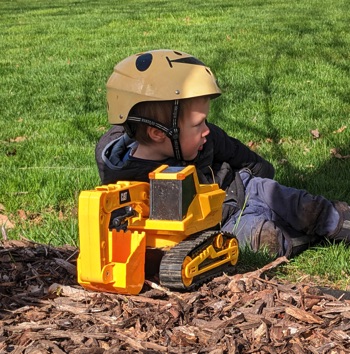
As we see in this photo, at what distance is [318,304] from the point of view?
3.12m

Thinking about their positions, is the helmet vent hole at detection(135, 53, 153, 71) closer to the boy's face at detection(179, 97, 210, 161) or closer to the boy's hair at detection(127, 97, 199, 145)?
the boy's hair at detection(127, 97, 199, 145)

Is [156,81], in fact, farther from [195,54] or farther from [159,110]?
[195,54]

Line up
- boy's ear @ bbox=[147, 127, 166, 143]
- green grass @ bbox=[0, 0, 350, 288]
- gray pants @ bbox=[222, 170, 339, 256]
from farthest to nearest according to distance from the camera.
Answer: green grass @ bbox=[0, 0, 350, 288], gray pants @ bbox=[222, 170, 339, 256], boy's ear @ bbox=[147, 127, 166, 143]

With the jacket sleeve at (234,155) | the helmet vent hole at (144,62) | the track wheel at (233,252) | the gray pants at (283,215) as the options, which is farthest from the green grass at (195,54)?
the helmet vent hole at (144,62)

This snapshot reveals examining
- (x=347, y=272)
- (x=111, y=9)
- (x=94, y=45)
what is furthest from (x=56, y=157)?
(x=111, y=9)

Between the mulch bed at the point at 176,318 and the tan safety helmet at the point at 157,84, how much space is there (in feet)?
3.04

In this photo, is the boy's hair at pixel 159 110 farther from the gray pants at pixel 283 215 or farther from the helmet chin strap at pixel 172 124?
the gray pants at pixel 283 215

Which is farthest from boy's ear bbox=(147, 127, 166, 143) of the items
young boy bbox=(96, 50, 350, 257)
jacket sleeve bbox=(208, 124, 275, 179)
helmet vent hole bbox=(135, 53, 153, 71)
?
jacket sleeve bbox=(208, 124, 275, 179)

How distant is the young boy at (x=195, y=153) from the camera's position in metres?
3.73

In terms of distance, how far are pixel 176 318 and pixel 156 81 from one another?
1317mm

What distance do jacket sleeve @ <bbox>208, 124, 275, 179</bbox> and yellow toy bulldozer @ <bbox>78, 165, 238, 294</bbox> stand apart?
987mm

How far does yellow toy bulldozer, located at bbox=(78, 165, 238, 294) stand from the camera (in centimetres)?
316

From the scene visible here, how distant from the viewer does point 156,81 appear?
370cm

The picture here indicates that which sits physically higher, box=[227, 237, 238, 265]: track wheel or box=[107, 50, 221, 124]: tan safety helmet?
box=[107, 50, 221, 124]: tan safety helmet
